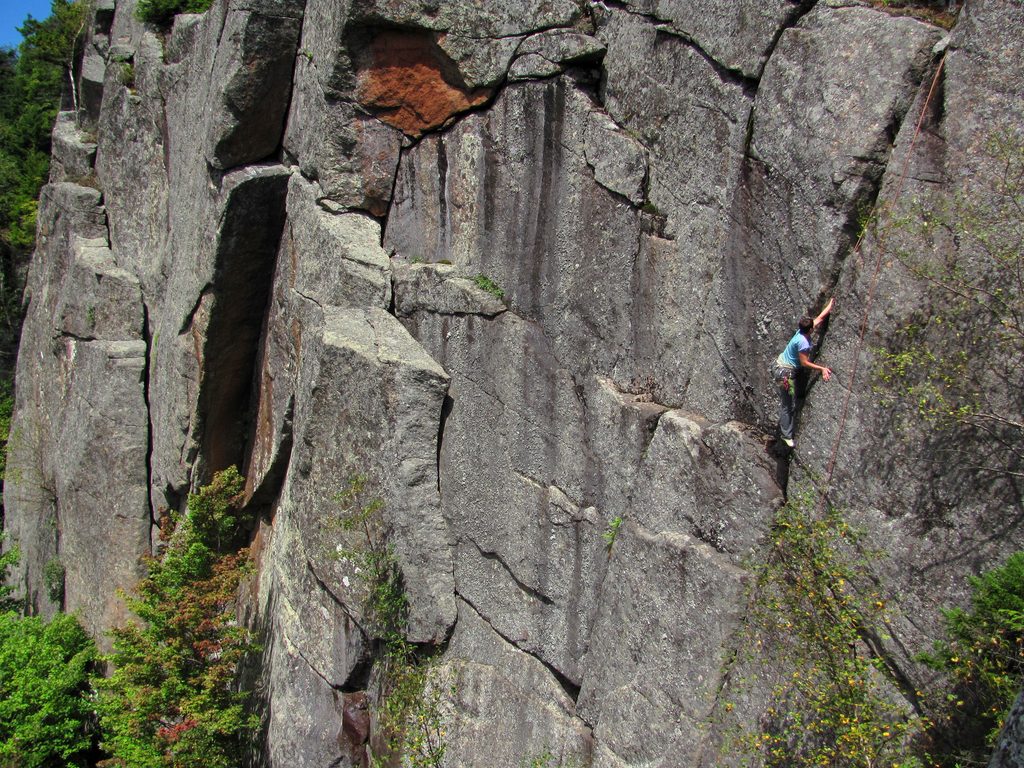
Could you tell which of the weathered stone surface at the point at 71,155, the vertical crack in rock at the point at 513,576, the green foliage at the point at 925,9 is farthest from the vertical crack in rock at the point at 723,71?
the weathered stone surface at the point at 71,155

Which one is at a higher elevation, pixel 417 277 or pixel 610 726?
pixel 417 277

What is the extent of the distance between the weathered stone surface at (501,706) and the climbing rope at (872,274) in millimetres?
4119

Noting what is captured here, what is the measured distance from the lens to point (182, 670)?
38.7ft

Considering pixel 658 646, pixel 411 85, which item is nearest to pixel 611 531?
pixel 658 646

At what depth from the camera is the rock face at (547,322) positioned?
6.72m

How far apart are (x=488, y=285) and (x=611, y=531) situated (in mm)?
3347

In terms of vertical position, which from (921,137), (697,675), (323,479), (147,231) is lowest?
(697,675)

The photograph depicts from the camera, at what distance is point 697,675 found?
7.80 meters

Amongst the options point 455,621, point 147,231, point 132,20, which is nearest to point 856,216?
point 455,621

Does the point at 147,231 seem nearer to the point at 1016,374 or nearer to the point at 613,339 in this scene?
the point at 613,339

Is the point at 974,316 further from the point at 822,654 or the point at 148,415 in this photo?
the point at 148,415

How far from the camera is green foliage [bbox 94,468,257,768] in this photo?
11.4 meters

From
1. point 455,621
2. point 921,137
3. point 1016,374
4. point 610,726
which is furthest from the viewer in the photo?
point 455,621

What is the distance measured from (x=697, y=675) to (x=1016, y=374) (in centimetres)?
374
